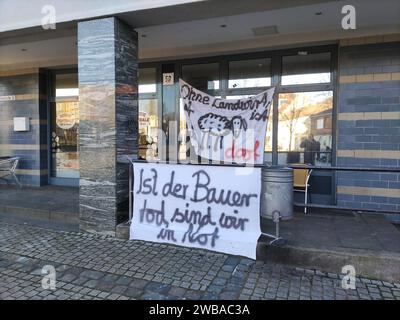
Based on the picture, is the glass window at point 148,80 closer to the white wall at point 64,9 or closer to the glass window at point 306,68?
the white wall at point 64,9

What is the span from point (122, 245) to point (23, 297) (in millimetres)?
1408

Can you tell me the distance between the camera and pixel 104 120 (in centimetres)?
445

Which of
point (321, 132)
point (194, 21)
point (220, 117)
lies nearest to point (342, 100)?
point (321, 132)

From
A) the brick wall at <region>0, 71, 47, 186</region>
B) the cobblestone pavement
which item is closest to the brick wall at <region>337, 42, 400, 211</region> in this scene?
the cobblestone pavement

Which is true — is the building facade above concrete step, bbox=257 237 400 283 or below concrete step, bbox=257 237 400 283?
above

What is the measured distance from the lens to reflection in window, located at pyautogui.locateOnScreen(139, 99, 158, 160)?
271 inches

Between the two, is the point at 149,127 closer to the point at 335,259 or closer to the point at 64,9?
the point at 64,9

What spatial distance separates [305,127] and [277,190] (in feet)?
7.12

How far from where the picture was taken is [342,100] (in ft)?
17.6

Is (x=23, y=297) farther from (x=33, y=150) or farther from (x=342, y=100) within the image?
(x=33, y=150)

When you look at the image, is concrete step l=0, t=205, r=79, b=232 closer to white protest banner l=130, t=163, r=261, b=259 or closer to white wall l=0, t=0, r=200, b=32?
white protest banner l=130, t=163, r=261, b=259

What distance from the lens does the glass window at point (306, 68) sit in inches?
223

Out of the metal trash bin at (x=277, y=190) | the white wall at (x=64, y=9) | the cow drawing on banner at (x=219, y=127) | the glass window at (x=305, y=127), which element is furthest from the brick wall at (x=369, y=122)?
the white wall at (x=64, y=9)

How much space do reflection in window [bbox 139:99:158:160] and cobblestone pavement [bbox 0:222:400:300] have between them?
303 centimetres
